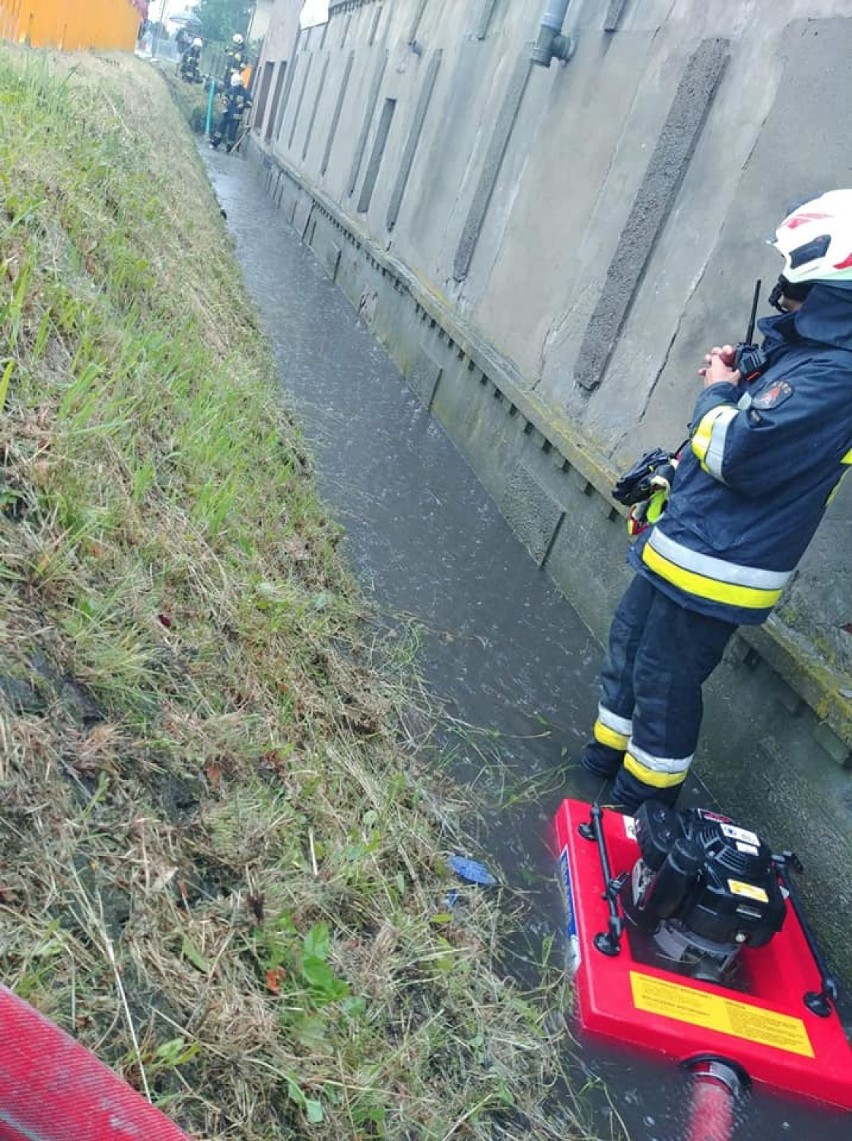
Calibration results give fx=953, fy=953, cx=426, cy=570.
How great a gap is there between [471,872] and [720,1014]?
0.91 m

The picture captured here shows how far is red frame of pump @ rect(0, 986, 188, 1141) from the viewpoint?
3.43ft

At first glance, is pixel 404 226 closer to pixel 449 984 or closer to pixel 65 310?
pixel 65 310

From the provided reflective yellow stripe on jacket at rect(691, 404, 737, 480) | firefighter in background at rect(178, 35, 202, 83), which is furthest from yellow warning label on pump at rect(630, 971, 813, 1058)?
firefighter in background at rect(178, 35, 202, 83)

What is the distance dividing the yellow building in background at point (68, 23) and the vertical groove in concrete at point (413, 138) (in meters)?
4.20

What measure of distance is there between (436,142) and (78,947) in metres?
10.0

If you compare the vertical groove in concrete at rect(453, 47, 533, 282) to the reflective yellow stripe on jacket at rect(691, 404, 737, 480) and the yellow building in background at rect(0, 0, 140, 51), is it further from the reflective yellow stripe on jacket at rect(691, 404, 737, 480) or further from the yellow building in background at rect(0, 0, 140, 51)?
the reflective yellow stripe on jacket at rect(691, 404, 737, 480)

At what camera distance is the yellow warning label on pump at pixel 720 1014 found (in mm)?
2744

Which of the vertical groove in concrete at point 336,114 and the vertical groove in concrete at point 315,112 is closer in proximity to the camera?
the vertical groove in concrete at point 336,114

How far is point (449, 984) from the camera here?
8.84 ft

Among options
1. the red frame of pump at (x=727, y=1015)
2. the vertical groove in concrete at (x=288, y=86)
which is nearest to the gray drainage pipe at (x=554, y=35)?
the red frame of pump at (x=727, y=1015)

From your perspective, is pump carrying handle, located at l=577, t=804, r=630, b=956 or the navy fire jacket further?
the navy fire jacket

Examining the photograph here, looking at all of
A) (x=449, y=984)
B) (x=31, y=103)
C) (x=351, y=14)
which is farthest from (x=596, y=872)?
(x=351, y=14)

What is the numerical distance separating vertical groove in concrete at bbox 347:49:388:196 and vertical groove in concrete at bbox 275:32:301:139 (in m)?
11.9

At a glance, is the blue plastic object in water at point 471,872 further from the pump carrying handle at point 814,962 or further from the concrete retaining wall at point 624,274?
the concrete retaining wall at point 624,274
